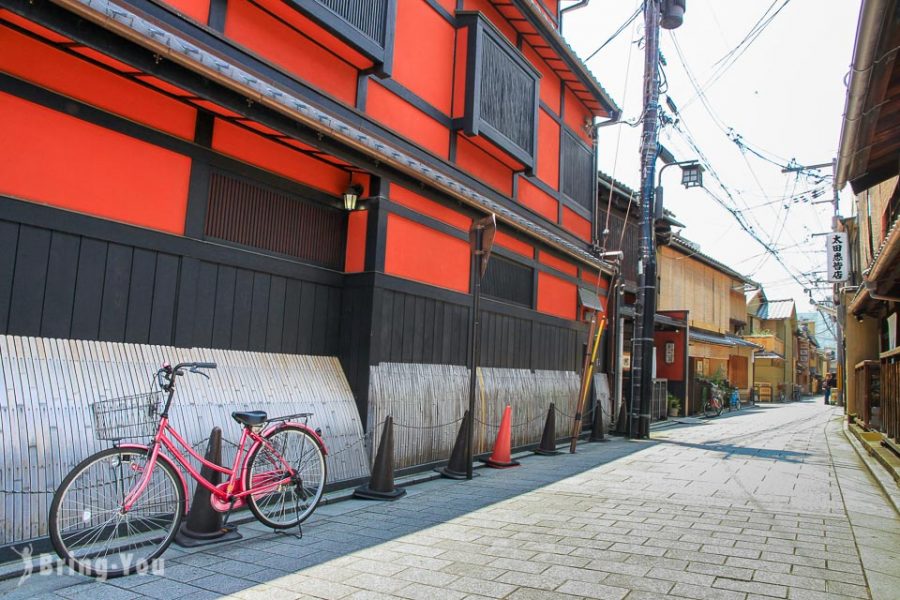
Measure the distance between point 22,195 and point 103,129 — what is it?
925 mm

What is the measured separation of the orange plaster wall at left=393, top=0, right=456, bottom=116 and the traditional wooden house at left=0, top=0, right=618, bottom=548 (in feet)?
0.12

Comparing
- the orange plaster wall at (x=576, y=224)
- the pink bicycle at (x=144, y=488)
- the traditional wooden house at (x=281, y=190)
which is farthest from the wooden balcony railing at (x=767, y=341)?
the pink bicycle at (x=144, y=488)

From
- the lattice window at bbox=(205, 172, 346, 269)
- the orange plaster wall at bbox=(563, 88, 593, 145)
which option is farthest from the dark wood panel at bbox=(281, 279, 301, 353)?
the orange plaster wall at bbox=(563, 88, 593, 145)

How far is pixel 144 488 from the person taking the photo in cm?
427

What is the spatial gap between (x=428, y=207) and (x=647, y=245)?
764 centimetres

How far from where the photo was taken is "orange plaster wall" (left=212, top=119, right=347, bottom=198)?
645 centimetres

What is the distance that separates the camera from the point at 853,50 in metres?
4.14

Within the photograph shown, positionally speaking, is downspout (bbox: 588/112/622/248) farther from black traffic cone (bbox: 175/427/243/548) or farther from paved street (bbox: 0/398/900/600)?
black traffic cone (bbox: 175/427/243/548)

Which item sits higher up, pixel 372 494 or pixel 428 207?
pixel 428 207

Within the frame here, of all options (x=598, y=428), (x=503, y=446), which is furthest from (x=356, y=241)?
(x=598, y=428)

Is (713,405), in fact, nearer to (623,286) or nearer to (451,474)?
(623,286)

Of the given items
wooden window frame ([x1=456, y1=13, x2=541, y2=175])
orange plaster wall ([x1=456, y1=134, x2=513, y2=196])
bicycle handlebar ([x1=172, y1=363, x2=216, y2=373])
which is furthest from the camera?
orange plaster wall ([x1=456, y1=134, x2=513, y2=196])

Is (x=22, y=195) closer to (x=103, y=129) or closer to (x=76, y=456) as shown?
(x=103, y=129)

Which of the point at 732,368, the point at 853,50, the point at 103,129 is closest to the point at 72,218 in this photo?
the point at 103,129
